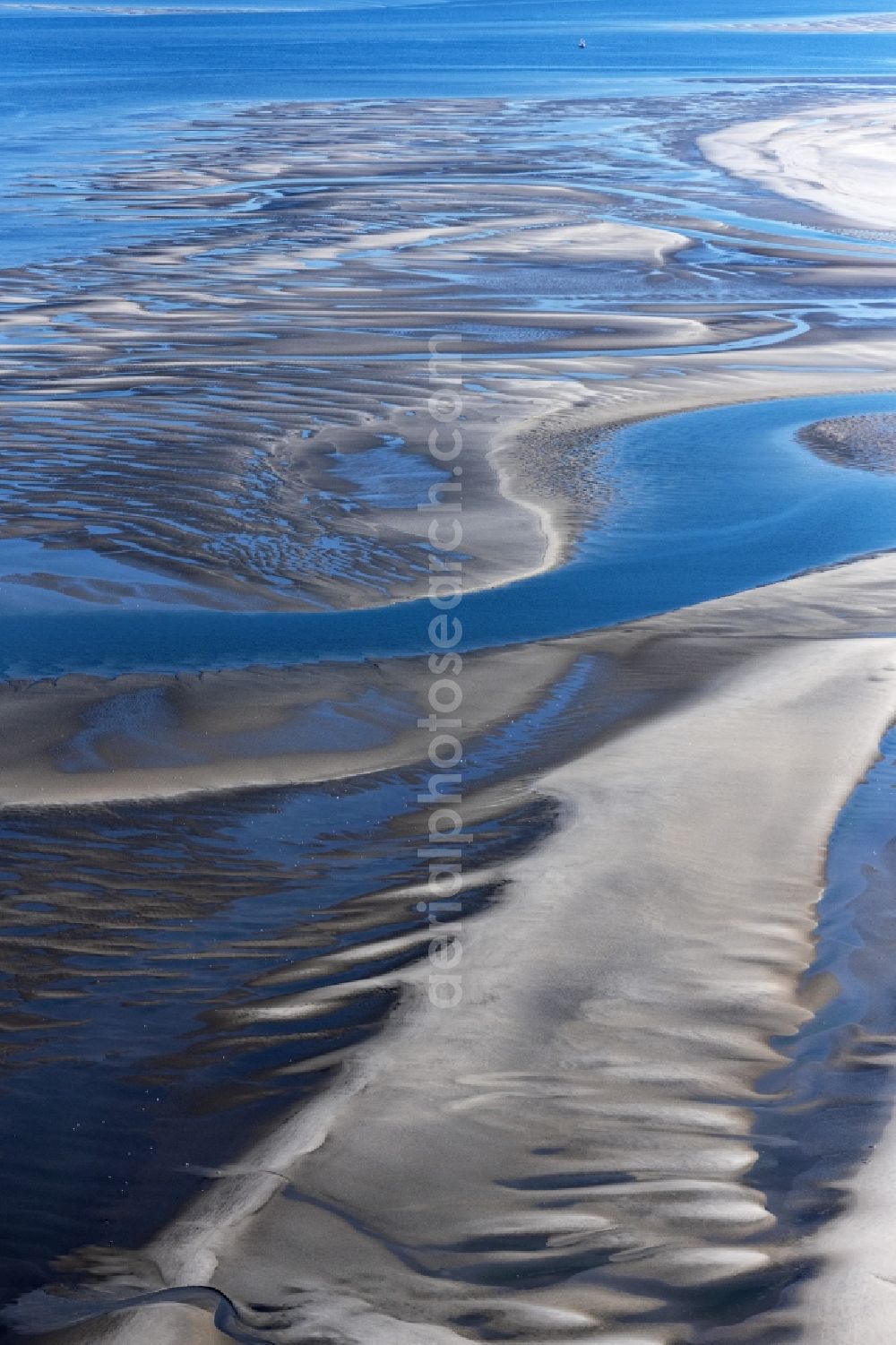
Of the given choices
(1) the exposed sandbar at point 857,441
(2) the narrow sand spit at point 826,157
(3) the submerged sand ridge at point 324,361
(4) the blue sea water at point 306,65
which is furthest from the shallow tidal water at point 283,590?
(4) the blue sea water at point 306,65

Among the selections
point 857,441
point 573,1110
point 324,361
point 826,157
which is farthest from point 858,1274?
point 826,157

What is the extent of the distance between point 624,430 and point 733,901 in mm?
7063

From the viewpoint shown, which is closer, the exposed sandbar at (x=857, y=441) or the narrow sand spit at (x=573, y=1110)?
the narrow sand spit at (x=573, y=1110)

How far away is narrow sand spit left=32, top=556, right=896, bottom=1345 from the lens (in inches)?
132

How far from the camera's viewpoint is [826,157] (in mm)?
30000

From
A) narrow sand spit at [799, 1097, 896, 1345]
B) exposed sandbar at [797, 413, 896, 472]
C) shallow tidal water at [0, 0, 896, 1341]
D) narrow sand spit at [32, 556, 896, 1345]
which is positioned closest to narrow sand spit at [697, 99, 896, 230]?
shallow tidal water at [0, 0, 896, 1341]

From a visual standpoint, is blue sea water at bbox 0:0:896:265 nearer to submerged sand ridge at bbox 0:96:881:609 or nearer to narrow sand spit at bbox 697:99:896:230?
submerged sand ridge at bbox 0:96:881:609

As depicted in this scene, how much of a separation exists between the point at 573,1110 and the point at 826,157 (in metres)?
29.7

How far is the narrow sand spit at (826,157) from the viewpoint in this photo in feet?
81.6

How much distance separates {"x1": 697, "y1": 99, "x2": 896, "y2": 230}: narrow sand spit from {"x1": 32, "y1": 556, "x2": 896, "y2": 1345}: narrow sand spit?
1891 cm

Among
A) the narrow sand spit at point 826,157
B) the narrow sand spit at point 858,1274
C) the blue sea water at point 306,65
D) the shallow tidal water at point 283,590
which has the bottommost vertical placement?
the narrow sand spit at point 858,1274

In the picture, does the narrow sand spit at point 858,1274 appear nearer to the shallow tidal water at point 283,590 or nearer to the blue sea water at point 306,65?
the shallow tidal water at point 283,590

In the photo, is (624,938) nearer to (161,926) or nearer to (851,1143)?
(851,1143)

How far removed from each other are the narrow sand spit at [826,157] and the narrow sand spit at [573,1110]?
18909 millimetres
